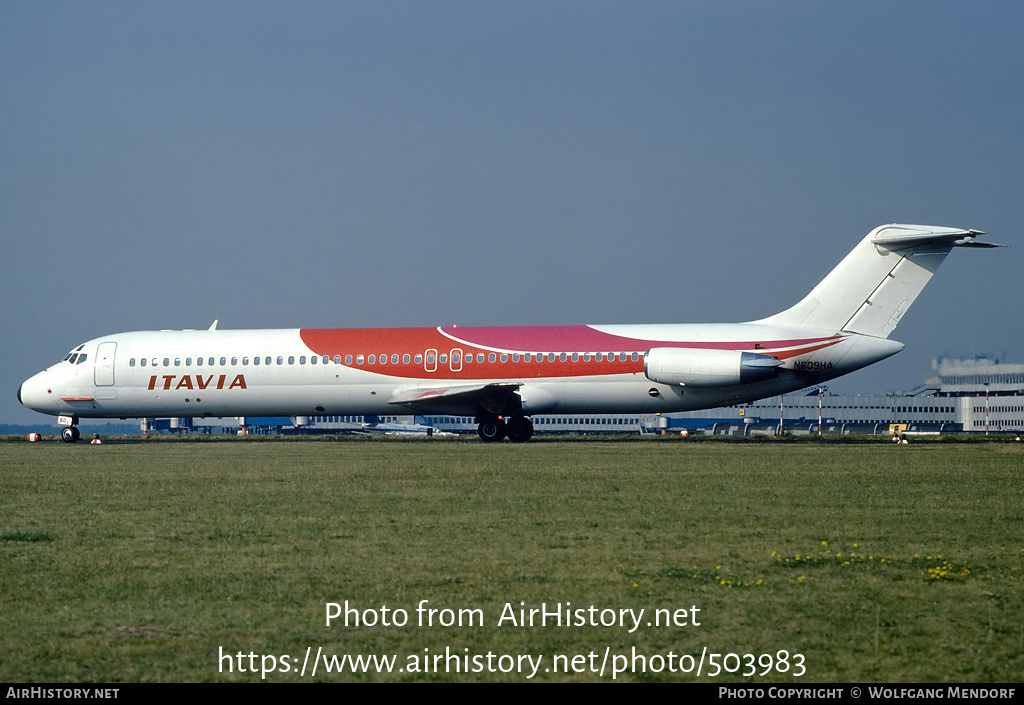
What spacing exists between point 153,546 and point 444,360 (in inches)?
1028

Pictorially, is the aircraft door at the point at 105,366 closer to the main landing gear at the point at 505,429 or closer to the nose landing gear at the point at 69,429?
the nose landing gear at the point at 69,429

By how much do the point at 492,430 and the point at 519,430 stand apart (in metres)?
0.95

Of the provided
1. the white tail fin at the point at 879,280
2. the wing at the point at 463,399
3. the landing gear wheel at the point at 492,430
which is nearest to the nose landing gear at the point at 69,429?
the wing at the point at 463,399

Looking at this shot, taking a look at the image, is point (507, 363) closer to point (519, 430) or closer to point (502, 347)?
point (502, 347)

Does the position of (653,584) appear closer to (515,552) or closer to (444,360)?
(515,552)

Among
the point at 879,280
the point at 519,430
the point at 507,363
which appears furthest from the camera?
the point at 519,430

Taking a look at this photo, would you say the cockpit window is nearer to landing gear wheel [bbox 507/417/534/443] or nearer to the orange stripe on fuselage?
the orange stripe on fuselage

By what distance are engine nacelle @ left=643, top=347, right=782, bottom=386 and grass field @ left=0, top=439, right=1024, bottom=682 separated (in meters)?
14.7

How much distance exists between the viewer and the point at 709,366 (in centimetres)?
3500

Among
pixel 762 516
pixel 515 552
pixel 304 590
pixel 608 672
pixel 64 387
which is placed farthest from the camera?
pixel 64 387

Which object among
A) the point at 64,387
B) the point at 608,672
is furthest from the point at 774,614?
the point at 64,387

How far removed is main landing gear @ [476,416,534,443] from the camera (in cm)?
3819

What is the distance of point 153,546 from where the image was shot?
38.8ft

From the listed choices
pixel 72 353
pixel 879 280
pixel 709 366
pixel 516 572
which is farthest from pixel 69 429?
pixel 516 572
